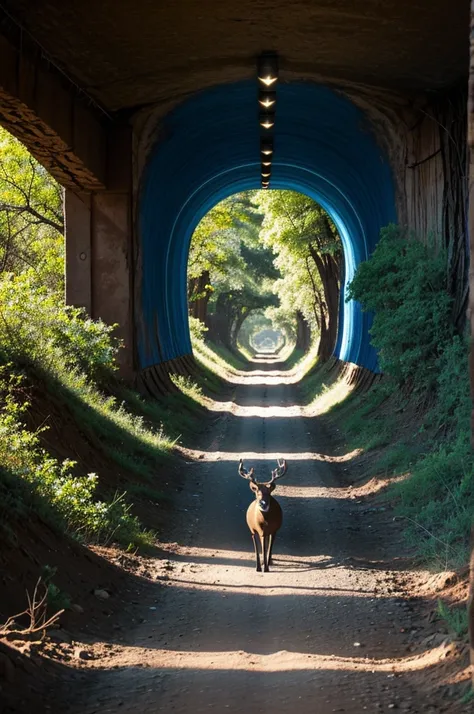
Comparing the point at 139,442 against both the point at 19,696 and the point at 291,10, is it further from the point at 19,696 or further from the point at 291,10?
the point at 19,696

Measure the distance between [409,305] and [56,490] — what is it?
A: 7.33 meters

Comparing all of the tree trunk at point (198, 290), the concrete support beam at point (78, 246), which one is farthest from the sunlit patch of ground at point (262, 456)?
the tree trunk at point (198, 290)

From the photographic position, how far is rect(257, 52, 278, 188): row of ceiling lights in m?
13.5

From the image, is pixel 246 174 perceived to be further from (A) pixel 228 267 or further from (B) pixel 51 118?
(A) pixel 228 267

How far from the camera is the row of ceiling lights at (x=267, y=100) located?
1352 centimetres

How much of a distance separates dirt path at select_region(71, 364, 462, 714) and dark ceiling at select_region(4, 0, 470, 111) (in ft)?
19.8

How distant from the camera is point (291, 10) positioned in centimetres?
1101

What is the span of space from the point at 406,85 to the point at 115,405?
7.06 meters

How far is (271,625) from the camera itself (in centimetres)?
709

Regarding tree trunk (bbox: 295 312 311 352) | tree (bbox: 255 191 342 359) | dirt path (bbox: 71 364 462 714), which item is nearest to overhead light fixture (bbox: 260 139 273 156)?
tree (bbox: 255 191 342 359)

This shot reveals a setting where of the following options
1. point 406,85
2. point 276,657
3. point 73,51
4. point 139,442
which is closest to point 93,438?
point 139,442

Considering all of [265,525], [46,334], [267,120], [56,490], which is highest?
[267,120]

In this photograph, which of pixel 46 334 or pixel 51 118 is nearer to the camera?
pixel 51 118

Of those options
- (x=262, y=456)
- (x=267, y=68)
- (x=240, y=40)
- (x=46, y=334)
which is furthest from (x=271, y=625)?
(x=267, y=68)
